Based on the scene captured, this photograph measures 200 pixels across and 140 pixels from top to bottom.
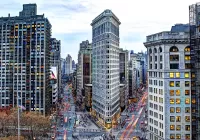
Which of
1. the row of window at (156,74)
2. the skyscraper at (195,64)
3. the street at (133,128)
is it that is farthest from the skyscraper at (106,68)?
the skyscraper at (195,64)

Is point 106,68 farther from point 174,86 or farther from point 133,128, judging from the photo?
point 174,86

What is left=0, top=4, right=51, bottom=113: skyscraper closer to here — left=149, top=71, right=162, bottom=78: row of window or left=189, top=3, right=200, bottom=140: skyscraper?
left=149, top=71, right=162, bottom=78: row of window

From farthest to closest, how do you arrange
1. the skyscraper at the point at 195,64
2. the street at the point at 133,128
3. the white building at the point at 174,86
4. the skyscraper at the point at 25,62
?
the skyscraper at the point at 25,62, the street at the point at 133,128, the white building at the point at 174,86, the skyscraper at the point at 195,64

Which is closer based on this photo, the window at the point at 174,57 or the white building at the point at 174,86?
the white building at the point at 174,86

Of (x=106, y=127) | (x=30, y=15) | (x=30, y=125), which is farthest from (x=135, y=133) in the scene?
(x=30, y=15)

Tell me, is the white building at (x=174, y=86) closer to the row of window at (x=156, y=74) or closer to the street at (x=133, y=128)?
the row of window at (x=156, y=74)

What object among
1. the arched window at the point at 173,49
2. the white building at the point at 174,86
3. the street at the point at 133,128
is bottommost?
the street at the point at 133,128

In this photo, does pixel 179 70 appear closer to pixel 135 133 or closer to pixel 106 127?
pixel 135 133
